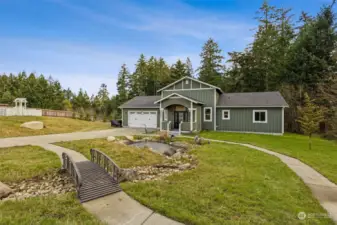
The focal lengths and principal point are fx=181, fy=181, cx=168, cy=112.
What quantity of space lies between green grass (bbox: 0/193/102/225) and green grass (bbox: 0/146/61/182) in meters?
2.18

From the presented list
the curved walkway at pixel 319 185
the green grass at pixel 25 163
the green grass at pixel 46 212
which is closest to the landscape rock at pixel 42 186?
the green grass at pixel 25 163

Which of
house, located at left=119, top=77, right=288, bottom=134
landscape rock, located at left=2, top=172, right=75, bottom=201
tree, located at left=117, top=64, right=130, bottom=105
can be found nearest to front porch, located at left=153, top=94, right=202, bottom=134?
house, located at left=119, top=77, right=288, bottom=134

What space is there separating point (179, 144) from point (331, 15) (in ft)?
81.9

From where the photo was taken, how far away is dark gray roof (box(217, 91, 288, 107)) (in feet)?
53.9

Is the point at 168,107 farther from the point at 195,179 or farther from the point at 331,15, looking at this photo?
the point at 331,15

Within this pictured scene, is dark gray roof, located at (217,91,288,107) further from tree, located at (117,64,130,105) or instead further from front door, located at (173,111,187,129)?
tree, located at (117,64,130,105)

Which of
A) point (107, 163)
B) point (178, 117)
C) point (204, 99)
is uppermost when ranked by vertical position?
point (204, 99)

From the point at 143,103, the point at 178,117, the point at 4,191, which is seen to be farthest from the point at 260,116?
the point at 4,191

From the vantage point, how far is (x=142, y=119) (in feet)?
69.7

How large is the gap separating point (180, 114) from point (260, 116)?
7.62 metres

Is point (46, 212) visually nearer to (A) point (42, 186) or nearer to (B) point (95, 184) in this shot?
(B) point (95, 184)

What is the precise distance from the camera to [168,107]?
18922 mm

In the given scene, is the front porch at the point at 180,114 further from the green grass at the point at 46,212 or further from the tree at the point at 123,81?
the tree at the point at 123,81

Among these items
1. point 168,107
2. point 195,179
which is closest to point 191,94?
point 168,107
